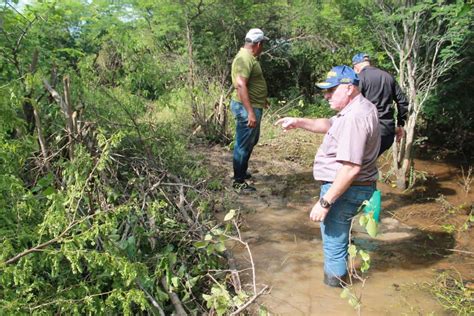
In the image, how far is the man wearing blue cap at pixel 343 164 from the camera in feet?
8.89

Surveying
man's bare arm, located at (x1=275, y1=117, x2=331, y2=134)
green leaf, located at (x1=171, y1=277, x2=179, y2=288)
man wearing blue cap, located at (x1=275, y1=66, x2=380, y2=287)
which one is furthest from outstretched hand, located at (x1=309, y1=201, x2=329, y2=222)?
green leaf, located at (x1=171, y1=277, x2=179, y2=288)

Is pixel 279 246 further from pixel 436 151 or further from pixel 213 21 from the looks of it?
pixel 213 21

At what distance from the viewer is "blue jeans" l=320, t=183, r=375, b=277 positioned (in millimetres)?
2957

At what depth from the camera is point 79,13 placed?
39.7 feet

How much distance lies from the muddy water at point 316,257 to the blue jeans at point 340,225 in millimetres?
253

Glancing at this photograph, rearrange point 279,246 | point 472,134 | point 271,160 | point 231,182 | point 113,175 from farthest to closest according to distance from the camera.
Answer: point 472,134 < point 271,160 < point 231,182 < point 279,246 < point 113,175

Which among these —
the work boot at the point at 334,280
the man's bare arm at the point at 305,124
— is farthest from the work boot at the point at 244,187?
the work boot at the point at 334,280

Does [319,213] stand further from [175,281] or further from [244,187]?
[244,187]

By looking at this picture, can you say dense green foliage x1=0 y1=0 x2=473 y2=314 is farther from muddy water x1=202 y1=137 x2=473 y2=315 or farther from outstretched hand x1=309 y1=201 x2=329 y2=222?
outstretched hand x1=309 y1=201 x2=329 y2=222

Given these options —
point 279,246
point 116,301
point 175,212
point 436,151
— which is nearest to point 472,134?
point 436,151

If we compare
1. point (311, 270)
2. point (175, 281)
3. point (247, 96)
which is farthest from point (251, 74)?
point (175, 281)

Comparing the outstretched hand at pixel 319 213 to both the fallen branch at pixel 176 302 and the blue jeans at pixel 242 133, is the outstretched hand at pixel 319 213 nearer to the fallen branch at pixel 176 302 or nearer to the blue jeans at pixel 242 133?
the fallen branch at pixel 176 302

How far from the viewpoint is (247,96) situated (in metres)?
4.95

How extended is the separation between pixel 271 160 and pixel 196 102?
1.87 m
